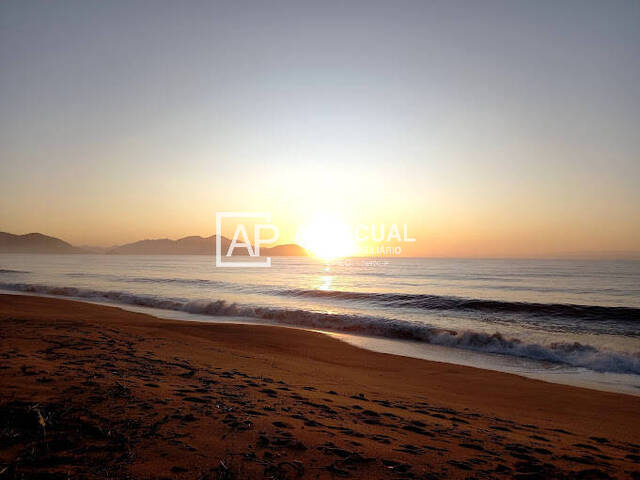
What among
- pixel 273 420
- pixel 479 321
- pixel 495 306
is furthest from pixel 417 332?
pixel 273 420

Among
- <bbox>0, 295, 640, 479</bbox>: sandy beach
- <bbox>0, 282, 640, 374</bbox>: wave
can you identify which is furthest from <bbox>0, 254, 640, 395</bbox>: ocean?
<bbox>0, 295, 640, 479</bbox>: sandy beach

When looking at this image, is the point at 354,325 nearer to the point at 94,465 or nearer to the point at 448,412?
the point at 448,412

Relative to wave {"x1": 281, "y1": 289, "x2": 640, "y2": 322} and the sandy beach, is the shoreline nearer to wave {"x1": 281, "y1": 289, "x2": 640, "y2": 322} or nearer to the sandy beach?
the sandy beach

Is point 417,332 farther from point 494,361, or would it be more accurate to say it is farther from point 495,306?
point 495,306

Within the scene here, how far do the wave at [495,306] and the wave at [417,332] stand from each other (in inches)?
302

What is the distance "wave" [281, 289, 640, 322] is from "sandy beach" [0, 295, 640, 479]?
1513 centimetres

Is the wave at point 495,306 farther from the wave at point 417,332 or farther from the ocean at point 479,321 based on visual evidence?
the wave at point 417,332

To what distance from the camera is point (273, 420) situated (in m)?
4.50

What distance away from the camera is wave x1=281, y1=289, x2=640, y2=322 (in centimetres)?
2122

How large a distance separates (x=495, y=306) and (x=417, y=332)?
10904mm

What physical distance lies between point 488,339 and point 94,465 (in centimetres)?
1391

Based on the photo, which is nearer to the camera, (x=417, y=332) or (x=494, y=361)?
(x=494, y=361)

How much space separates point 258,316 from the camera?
2023 cm

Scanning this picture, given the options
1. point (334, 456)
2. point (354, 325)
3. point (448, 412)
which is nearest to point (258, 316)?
point (354, 325)
